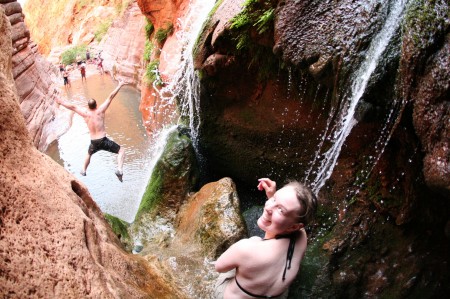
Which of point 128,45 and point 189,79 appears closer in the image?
point 189,79

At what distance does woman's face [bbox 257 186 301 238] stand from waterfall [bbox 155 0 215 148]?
391 cm

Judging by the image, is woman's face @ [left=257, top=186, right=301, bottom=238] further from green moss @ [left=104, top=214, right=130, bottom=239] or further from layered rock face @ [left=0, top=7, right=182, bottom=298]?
green moss @ [left=104, top=214, right=130, bottom=239]

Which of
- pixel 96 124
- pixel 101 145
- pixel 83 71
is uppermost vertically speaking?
pixel 96 124

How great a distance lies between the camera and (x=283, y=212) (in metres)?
2.17

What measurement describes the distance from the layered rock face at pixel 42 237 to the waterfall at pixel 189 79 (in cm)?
366

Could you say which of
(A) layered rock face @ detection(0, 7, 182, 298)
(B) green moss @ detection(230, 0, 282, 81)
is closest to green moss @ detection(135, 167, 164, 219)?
(B) green moss @ detection(230, 0, 282, 81)

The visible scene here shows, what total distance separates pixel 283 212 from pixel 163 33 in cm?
855

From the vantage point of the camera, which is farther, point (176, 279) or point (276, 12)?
point (276, 12)

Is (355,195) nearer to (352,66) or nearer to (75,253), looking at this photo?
(352,66)

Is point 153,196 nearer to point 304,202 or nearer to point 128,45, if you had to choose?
point 304,202

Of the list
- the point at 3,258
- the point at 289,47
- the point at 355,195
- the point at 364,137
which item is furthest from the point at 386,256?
the point at 3,258

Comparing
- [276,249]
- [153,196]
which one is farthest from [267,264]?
[153,196]

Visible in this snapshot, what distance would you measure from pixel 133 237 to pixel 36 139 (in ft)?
13.2

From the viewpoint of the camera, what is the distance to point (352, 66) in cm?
353
